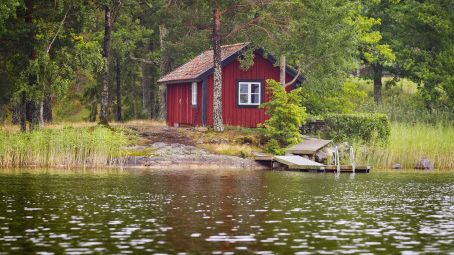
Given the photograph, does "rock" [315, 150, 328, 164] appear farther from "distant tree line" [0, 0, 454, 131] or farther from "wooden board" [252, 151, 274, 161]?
"distant tree line" [0, 0, 454, 131]

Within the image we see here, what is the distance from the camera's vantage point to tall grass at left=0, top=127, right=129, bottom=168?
45.4 metres

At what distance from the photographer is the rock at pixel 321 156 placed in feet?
164

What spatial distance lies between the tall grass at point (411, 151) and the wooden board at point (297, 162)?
3.71 meters

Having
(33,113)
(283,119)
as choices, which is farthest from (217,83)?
(33,113)

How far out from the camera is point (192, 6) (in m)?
58.6

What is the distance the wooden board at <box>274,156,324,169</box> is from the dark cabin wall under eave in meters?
11.0

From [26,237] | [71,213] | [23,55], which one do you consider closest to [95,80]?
[23,55]

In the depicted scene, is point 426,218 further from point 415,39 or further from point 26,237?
point 415,39

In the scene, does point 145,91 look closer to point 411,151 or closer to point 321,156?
point 321,156

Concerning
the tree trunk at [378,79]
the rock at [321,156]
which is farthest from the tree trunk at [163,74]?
the rock at [321,156]

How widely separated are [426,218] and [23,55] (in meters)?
31.6

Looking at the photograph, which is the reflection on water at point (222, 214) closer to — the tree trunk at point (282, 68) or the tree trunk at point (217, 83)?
the tree trunk at point (217, 83)

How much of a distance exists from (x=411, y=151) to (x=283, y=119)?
7.85 metres

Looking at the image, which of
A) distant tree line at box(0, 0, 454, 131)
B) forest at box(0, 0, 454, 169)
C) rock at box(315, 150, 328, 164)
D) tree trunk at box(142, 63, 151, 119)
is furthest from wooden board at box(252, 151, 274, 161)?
tree trunk at box(142, 63, 151, 119)
